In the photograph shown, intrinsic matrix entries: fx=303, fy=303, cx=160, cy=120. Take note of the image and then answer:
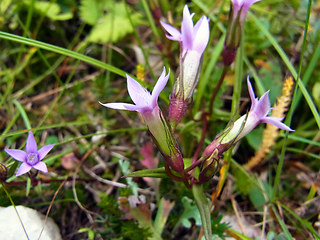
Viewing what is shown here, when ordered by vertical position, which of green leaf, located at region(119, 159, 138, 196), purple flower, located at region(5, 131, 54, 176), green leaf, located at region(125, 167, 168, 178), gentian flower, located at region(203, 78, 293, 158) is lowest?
green leaf, located at region(119, 159, 138, 196)

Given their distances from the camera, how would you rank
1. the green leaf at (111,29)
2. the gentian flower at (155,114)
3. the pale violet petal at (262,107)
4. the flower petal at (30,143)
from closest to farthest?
the gentian flower at (155,114) < the pale violet petal at (262,107) < the flower petal at (30,143) < the green leaf at (111,29)

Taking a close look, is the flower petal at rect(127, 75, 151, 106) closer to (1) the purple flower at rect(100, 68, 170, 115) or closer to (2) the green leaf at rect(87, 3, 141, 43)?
(1) the purple flower at rect(100, 68, 170, 115)

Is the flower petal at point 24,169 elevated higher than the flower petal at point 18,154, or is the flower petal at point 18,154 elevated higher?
the flower petal at point 18,154

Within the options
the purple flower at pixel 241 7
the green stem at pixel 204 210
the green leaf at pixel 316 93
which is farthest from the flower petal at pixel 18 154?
the green leaf at pixel 316 93

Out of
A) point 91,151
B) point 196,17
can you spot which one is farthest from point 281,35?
point 91,151

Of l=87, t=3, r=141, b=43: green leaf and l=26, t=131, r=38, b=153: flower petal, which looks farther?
l=87, t=3, r=141, b=43: green leaf

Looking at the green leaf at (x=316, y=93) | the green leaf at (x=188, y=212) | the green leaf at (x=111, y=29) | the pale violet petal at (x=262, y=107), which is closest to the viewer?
the pale violet petal at (x=262, y=107)

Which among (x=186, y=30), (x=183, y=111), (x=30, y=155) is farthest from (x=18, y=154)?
(x=186, y=30)

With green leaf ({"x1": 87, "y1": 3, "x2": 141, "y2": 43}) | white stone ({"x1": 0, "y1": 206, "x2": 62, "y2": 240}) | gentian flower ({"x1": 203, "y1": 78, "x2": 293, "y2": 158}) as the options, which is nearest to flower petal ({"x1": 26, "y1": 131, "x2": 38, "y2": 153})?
white stone ({"x1": 0, "y1": 206, "x2": 62, "y2": 240})

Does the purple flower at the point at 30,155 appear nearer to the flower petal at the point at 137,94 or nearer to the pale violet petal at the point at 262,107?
the flower petal at the point at 137,94
